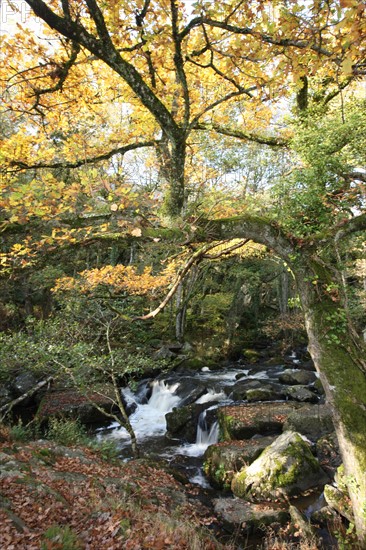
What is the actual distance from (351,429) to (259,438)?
5369mm

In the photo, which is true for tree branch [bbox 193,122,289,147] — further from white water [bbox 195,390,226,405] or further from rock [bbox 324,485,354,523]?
white water [bbox 195,390,226,405]

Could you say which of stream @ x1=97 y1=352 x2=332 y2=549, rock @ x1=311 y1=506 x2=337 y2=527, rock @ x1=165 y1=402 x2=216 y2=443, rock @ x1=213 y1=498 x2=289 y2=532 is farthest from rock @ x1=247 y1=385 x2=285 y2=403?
rock @ x1=311 y1=506 x2=337 y2=527

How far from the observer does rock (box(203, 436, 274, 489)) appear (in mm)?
8539

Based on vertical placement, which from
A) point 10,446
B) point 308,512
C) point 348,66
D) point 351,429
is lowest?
point 308,512

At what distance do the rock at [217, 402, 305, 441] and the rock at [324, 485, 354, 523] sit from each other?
3.17 m

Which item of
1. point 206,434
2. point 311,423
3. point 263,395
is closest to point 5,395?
point 206,434

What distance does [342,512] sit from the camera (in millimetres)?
6535

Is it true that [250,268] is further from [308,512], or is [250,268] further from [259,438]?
[308,512]

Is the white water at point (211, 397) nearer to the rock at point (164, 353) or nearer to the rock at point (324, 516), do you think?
the rock at point (164, 353)

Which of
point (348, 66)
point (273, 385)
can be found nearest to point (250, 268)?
point (273, 385)

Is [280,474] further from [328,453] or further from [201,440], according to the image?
[201,440]

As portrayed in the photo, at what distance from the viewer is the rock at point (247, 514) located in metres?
6.80

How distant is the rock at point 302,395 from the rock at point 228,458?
3.77m

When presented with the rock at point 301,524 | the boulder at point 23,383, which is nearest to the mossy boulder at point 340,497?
the rock at point 301,524
